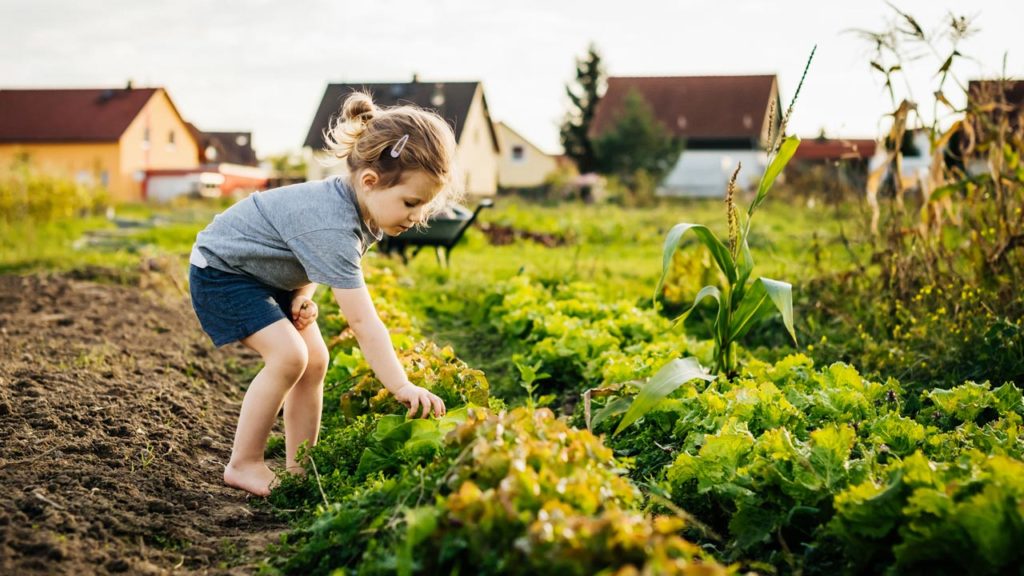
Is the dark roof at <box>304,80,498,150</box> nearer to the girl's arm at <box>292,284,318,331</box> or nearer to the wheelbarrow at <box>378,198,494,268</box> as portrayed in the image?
the wheelbarrow at <box>378,198,494,268</box>

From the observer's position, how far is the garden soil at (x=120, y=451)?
236cm

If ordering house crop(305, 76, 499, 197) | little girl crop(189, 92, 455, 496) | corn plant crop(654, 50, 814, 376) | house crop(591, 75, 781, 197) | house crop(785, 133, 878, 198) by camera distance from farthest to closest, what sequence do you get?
house crop(591, 75, 781, 197) < house crop(305, 76, 499, 197) < house crop(785, 133, 878, 198) < corn plant crop(654, 50, 814, 376) < little girl crop(189, 92, 455, 496)

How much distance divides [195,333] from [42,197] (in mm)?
6125

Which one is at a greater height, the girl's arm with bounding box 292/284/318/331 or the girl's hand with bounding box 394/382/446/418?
the girl's arm with bounding box 292/284/318/331

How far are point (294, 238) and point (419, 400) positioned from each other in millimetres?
699

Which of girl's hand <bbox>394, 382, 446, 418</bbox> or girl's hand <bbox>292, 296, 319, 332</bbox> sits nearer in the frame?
girl's hand <bbox>394, 382, 446, 418</bbox>

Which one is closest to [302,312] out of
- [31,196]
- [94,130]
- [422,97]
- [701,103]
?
[31,196]

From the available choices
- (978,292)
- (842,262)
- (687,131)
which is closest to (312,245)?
(978,292)

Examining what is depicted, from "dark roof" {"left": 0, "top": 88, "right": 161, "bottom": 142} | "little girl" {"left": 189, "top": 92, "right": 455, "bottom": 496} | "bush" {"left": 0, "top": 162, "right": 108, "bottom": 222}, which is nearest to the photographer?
"little girl" {"left": 189, "top": 92, "right": 455, "bottom": 496}

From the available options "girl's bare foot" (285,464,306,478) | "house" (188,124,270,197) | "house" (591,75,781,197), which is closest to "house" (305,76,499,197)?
"house" (188,124,270,197)

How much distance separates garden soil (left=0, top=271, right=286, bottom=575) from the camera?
2361mm

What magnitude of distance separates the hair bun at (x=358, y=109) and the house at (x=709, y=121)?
3696 cm

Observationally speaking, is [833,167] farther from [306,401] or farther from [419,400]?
[419,400]

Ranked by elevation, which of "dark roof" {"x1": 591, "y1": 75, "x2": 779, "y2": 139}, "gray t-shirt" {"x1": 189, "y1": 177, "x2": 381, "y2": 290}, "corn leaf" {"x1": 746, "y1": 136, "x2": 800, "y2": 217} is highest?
"dark roof" {"x1": 591, "y1": 75, "x2": 779, "y2": 139}
